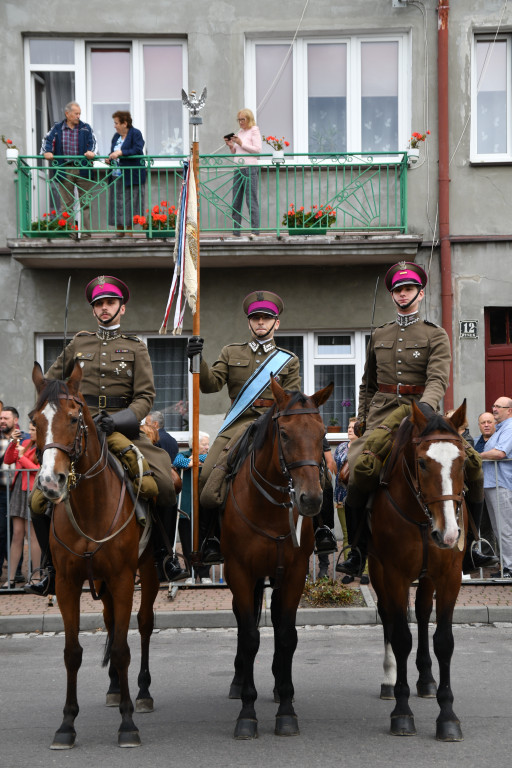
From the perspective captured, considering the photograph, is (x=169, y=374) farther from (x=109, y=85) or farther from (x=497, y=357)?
(x=497, y=357)

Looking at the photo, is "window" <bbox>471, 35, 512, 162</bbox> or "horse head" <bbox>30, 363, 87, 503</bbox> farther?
"window" <bbox>471, 35, 512, 162</bbox>

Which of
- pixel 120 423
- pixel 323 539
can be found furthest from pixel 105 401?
pixel 323 539

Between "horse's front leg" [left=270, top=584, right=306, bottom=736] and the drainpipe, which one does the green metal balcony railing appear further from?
"horse's front leg" [left=270, top=584, right=306, bottom=736]

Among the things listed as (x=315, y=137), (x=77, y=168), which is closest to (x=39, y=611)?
(x=77, y=168)

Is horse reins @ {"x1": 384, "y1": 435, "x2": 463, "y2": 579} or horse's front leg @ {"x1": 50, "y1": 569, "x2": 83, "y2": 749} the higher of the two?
horse reins @ {"x1": 384, "y1": 435, "x2": 463, "y2": 579}

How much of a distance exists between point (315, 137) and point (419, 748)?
13472 mm

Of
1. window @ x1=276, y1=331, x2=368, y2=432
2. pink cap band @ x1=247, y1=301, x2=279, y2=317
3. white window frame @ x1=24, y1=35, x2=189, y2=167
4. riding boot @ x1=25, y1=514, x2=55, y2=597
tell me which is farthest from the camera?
white window frame @ x1=24, y1=35, x2=189, y2=167

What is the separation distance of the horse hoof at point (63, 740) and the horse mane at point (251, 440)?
2122mm

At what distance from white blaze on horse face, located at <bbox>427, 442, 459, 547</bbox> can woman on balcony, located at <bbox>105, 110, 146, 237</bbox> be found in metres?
11.2

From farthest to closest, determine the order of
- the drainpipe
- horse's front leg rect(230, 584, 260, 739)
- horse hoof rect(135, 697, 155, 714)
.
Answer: the drainpipe
horse hoof rect(135, 697, 155, 714)
horse's front leg rect(230, 584, 260, 739)

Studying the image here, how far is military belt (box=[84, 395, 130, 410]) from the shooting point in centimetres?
827

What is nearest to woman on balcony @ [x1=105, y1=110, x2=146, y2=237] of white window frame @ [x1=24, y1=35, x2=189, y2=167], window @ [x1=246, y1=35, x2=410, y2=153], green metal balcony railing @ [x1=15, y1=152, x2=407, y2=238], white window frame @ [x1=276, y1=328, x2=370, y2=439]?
green metal balcony railing @ [x1=15, y1=152, x2=407, y2=238]

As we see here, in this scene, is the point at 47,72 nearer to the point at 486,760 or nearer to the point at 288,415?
the point at 288,415

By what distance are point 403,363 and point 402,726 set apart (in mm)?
2736
